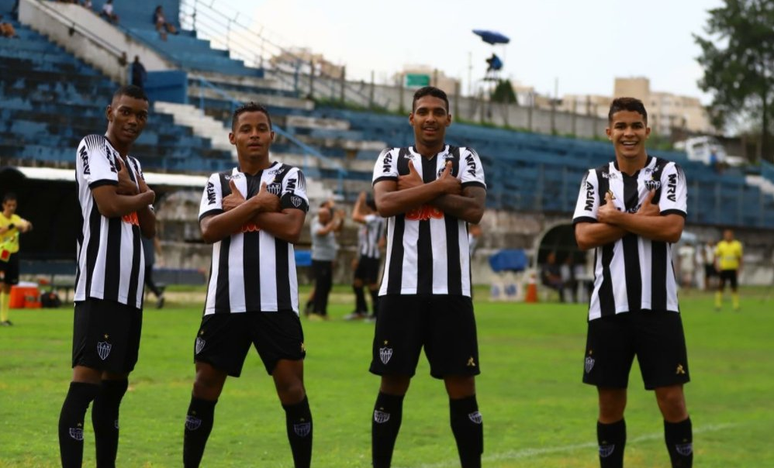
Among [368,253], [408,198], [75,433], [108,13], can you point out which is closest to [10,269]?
[368,253]

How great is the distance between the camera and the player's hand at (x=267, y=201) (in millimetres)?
6773

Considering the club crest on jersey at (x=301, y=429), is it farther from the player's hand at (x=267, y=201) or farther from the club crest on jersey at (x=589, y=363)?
the club crest on jersey at (x=589, y=363)

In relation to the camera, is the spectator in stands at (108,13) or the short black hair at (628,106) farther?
the spectator in stands at (108,13)

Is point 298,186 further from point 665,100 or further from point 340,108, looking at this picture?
point 665,100

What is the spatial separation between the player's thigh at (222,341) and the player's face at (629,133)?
2.25m

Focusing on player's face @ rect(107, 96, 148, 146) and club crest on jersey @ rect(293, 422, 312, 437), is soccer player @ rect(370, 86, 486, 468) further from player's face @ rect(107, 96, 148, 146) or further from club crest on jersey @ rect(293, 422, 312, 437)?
player's face @ rect(107, 96, 148, 146)

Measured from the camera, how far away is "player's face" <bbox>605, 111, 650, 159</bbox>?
694cm

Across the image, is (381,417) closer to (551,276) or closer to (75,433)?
(75,433)

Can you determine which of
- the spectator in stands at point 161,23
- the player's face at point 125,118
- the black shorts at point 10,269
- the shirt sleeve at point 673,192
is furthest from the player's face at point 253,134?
the spectator in stands at point 161,23

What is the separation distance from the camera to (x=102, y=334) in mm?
6629

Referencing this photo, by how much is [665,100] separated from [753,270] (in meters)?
155

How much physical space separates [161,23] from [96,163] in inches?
1402

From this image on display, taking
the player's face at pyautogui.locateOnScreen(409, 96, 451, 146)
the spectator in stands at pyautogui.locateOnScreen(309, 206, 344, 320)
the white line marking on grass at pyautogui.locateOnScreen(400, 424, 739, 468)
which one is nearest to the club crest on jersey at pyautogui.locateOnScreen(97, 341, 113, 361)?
the player's face at pyautogui.locateOnScreen(409, 96, 451, 146)

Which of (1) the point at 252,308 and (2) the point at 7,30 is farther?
(2) the point at 7,30
